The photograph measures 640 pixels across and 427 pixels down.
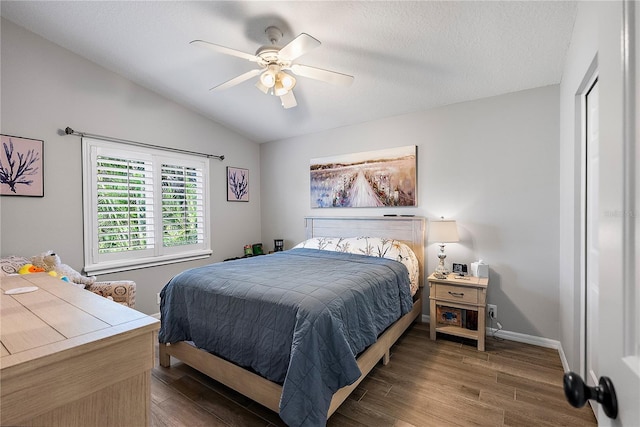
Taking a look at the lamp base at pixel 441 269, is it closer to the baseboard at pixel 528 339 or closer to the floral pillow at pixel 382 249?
the floral pillow at pixel 382 249

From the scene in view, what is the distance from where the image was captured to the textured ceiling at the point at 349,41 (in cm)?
206

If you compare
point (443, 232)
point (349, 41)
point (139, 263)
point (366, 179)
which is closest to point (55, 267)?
point (139, 263)

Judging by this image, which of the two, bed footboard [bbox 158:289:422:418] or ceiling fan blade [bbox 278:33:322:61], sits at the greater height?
ceiling fan blade [bbox 278:33:322:61]

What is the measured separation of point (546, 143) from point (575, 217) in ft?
3.30

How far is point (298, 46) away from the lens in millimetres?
1886

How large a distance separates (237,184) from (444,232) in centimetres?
312

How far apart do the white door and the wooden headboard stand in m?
2.78

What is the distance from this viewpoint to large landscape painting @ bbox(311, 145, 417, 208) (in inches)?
136

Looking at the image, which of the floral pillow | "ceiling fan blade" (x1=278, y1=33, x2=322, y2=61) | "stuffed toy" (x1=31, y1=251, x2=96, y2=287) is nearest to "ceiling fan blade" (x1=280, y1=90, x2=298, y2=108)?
"ceiling fan blade" (x1=278, y1=33, x2=322, y2=61)

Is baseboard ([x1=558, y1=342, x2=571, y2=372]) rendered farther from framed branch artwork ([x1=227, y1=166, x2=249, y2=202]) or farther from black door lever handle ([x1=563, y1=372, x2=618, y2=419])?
framed branch artwork ([x1=227, y1=166, x2=249, y2=202])

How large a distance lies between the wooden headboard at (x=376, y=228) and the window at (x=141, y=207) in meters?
1.62

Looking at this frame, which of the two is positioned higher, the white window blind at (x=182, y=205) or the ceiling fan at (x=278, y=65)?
the ceiling fan at (x=278, y=65)

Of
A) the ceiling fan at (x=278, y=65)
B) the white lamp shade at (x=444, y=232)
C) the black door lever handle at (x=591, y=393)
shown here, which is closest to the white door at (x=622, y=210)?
the black door lever handle at (x=591, y=393)

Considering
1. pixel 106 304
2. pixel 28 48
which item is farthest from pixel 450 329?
pixel 28 48
